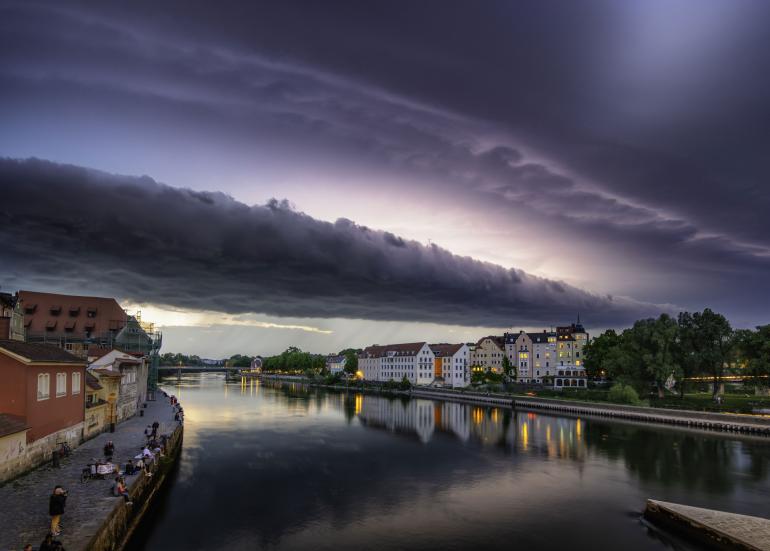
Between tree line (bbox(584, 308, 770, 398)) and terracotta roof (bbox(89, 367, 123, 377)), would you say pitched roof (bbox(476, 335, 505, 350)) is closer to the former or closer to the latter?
tree line (bbox(584, 308, 770, 398))

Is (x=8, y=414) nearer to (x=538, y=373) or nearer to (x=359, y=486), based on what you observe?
(x=359, y=486)

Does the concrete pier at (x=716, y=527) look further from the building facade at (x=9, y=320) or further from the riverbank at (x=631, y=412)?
the riverbank at (x=631, y=412)

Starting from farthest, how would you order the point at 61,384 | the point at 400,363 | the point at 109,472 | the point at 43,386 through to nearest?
the point at 400,363 < the point at 61,384 < the point at 43,386 < the point at 109,472

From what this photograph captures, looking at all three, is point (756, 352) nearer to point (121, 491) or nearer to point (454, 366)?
point (454, 366)

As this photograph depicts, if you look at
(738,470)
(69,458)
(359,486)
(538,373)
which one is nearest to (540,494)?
(359,486)

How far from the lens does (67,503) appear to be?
68.2ft

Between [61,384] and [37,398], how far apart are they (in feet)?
12.4

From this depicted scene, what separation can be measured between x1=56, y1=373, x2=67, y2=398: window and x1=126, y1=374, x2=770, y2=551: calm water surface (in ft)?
29.4

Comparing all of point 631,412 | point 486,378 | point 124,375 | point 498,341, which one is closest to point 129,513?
point 124,375

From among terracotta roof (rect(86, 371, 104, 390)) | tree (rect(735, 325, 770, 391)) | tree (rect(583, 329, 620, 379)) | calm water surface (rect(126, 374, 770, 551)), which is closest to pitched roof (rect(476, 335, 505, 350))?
tree (rect(583, 329, 620, 379))

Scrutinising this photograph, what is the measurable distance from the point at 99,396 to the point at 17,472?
1826 centimetres

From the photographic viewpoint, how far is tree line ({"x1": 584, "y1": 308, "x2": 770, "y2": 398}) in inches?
3088

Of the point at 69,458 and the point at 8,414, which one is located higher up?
the point at 8,414

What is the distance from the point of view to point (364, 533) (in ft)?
84.1
